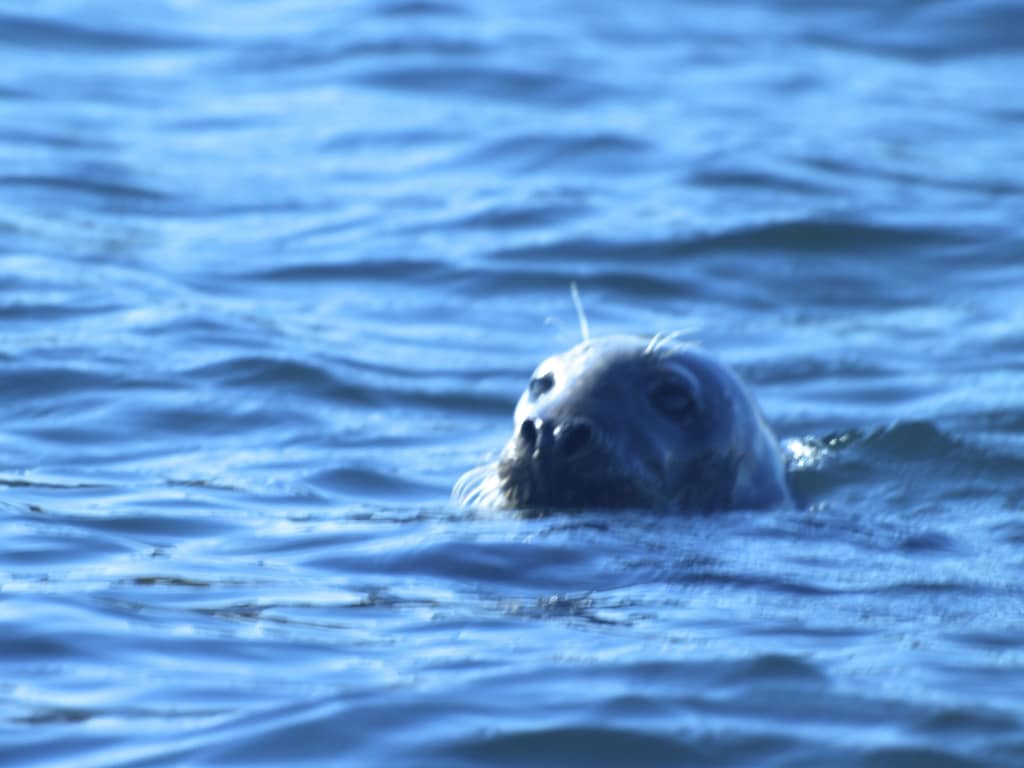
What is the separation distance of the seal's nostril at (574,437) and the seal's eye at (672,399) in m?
0.37

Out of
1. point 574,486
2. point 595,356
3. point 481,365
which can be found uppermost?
point 595,356

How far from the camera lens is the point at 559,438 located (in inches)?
239

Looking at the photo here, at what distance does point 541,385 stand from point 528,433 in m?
0.35

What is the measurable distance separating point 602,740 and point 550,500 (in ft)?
6.54

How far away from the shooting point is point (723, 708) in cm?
439

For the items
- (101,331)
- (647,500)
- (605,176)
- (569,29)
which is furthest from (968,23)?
(647,500)

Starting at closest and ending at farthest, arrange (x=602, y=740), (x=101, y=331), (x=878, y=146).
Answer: (x=602, y=740)
(x=101, y=331)
(x=878, y=146)

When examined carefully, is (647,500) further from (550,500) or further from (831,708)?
(831,708)

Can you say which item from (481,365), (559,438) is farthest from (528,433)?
(481,365)

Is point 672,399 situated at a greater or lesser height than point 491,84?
lesser

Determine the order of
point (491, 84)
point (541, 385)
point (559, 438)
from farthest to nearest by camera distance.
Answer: point (491, 84) < point (541, 385) < point (559, 438)

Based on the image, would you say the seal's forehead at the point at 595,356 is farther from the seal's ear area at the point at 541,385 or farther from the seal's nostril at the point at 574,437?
the seal's nostril at the point at 574,437

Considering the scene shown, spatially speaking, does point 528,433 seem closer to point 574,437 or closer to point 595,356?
point 574,437

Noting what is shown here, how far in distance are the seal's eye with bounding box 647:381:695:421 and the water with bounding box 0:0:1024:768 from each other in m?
0.42
